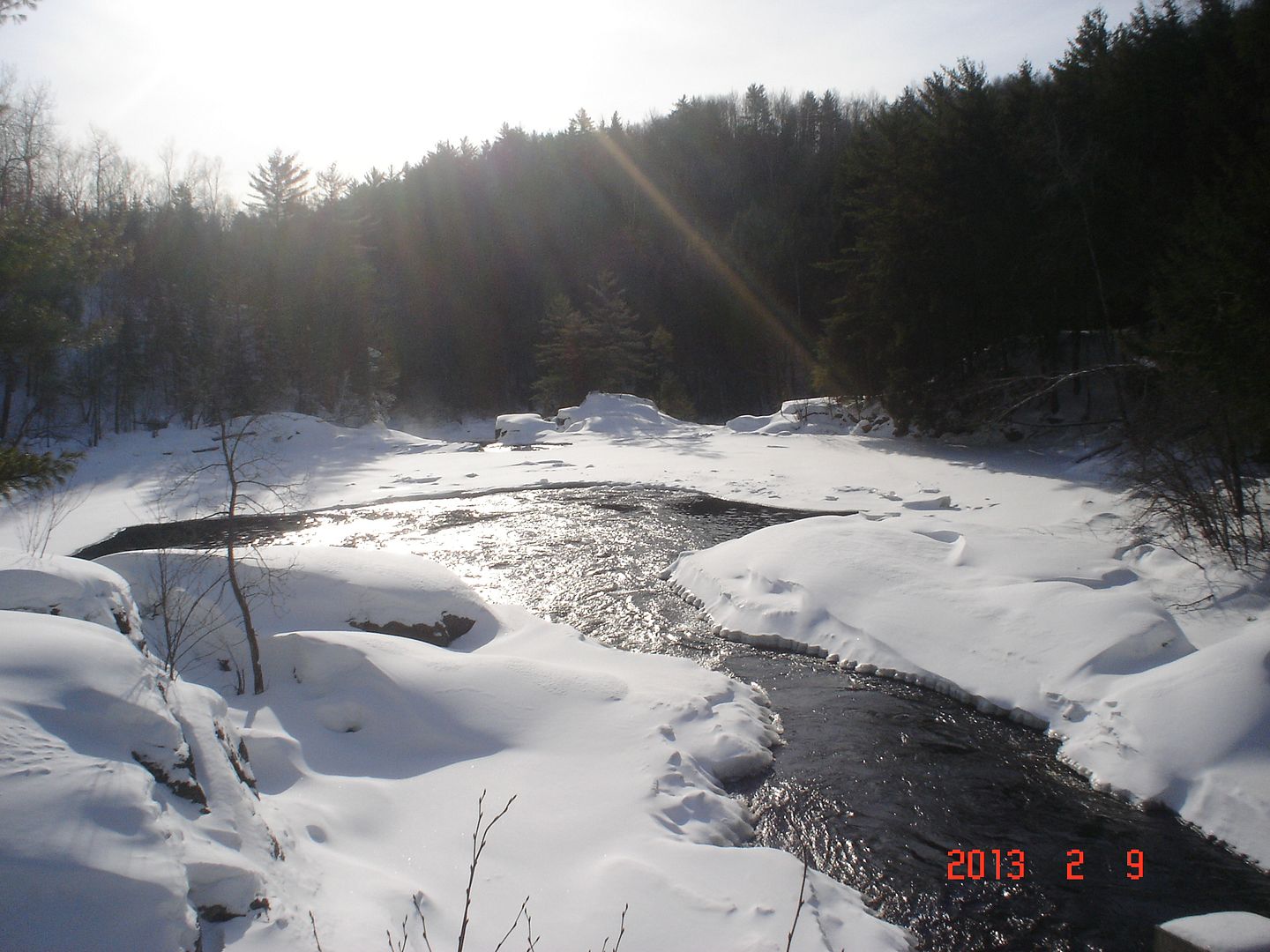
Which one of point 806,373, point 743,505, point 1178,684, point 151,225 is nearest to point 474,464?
point 743,505

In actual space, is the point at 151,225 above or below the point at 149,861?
above

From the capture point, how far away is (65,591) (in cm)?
477

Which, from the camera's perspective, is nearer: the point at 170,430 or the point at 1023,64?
the point at 1023,64

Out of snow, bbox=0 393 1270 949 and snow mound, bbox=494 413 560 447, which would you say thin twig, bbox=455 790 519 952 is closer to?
snow, bbox=0 393 1270 949

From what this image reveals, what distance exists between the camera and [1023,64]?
2173 cm

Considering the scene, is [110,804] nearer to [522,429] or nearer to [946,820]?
[946,820]

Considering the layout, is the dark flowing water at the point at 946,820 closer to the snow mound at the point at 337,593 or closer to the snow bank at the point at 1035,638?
the snow bank at the point at 1035,638

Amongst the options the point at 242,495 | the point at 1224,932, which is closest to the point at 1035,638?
the point at 1224,932

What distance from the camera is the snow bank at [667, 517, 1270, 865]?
5570mm

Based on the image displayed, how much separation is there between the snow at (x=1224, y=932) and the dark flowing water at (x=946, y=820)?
1127mm

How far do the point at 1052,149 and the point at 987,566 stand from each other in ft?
45.4

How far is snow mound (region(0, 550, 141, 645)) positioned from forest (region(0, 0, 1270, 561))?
4.51 ft

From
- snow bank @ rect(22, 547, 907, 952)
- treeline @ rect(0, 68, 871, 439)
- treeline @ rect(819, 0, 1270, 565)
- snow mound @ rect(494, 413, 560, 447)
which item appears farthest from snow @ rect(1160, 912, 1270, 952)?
snow mound @ rect(494, 413, 560, 447)

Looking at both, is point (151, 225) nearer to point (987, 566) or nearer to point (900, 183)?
point (900, 183)
